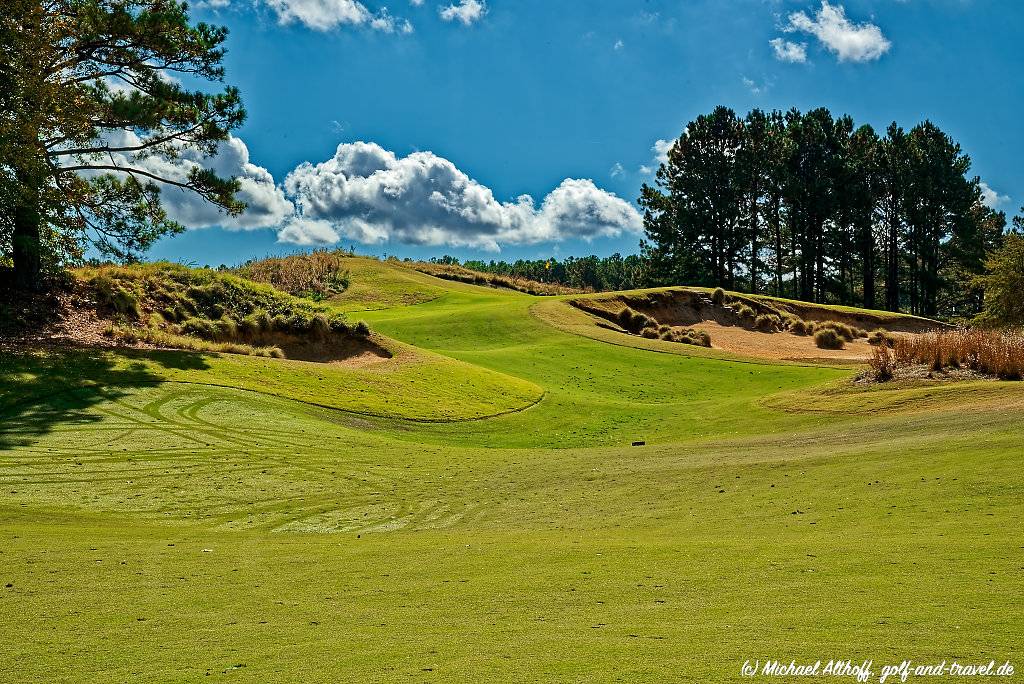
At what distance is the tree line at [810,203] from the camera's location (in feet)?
224

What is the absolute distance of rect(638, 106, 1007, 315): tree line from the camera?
68.2 m

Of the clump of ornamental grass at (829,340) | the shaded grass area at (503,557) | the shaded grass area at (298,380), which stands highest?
the clump of ornamental grass at (829,340)

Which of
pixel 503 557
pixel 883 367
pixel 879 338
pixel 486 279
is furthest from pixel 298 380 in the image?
pixel 486 279

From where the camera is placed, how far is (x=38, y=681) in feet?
14.2

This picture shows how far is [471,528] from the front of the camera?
10.6 metres

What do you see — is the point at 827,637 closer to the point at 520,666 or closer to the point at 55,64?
the point at 520,666

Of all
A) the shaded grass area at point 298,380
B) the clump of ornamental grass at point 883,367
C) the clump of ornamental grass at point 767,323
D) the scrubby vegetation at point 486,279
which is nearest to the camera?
the shaded grass area at point 298,380

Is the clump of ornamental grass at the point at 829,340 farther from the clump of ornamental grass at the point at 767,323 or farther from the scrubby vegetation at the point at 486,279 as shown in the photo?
the scrubby vegetation at the point at 486,279

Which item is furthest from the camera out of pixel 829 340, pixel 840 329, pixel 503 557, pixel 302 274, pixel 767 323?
pixel 302 274

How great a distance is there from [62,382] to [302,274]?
37.3 metres

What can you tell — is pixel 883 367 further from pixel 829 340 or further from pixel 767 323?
pixel 767 323

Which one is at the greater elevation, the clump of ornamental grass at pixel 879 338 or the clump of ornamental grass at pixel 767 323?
the clump of ornamental grass at pixel 767 323

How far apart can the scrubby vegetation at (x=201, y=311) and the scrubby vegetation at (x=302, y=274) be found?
73.0ft

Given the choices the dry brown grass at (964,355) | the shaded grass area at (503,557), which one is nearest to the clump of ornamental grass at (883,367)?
the dry brown grass at (964,355)
